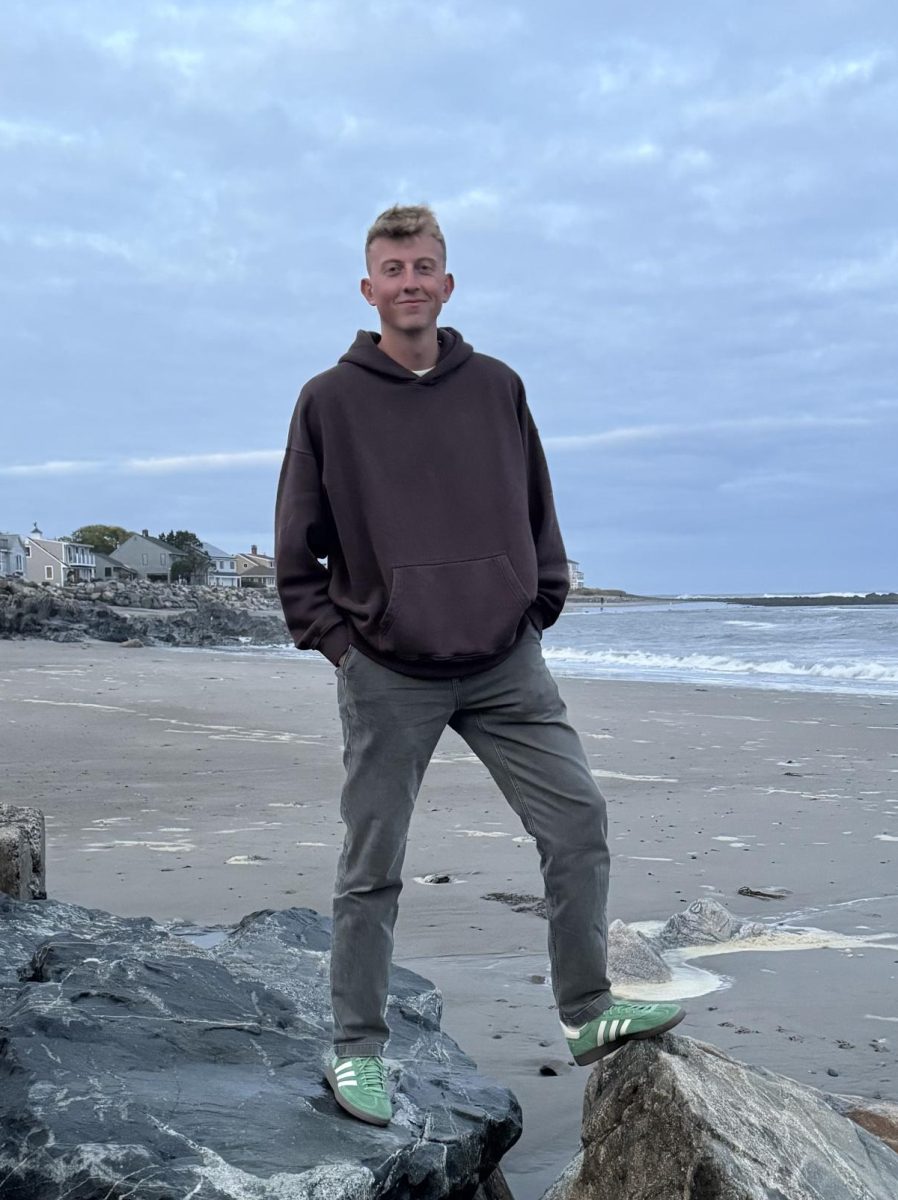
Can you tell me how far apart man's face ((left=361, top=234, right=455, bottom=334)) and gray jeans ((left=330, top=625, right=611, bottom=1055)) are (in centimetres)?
88

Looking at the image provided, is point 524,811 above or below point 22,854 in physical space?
above

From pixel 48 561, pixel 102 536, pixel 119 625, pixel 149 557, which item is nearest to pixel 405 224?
pixel 119 625

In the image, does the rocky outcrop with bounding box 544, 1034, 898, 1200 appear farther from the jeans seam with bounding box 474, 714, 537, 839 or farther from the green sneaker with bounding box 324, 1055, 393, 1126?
the jeans seam with bounding box 474, 714, 537, 839

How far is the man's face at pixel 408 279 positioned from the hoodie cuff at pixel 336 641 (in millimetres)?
800

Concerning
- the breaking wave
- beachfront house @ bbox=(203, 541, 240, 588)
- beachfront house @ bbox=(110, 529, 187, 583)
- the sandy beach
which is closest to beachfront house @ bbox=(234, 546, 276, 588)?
beachfront house @ bbox=(203, 541, 240, 588)

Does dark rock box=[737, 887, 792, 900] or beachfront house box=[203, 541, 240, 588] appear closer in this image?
dark rock box=[737, 887, 792, 900]

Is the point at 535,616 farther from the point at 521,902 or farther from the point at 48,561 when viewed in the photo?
the point at 48,561

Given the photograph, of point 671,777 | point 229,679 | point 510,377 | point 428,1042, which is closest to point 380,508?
point 510,377

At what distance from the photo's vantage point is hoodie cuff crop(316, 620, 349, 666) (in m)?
2.96

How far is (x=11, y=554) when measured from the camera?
8081 cm

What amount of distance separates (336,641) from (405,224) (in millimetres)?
1100

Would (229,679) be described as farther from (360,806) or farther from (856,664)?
(360,806)

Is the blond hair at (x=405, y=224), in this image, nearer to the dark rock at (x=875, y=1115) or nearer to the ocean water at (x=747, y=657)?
the dark rock at (x=875, y=1115)

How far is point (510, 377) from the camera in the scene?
3.19 m
